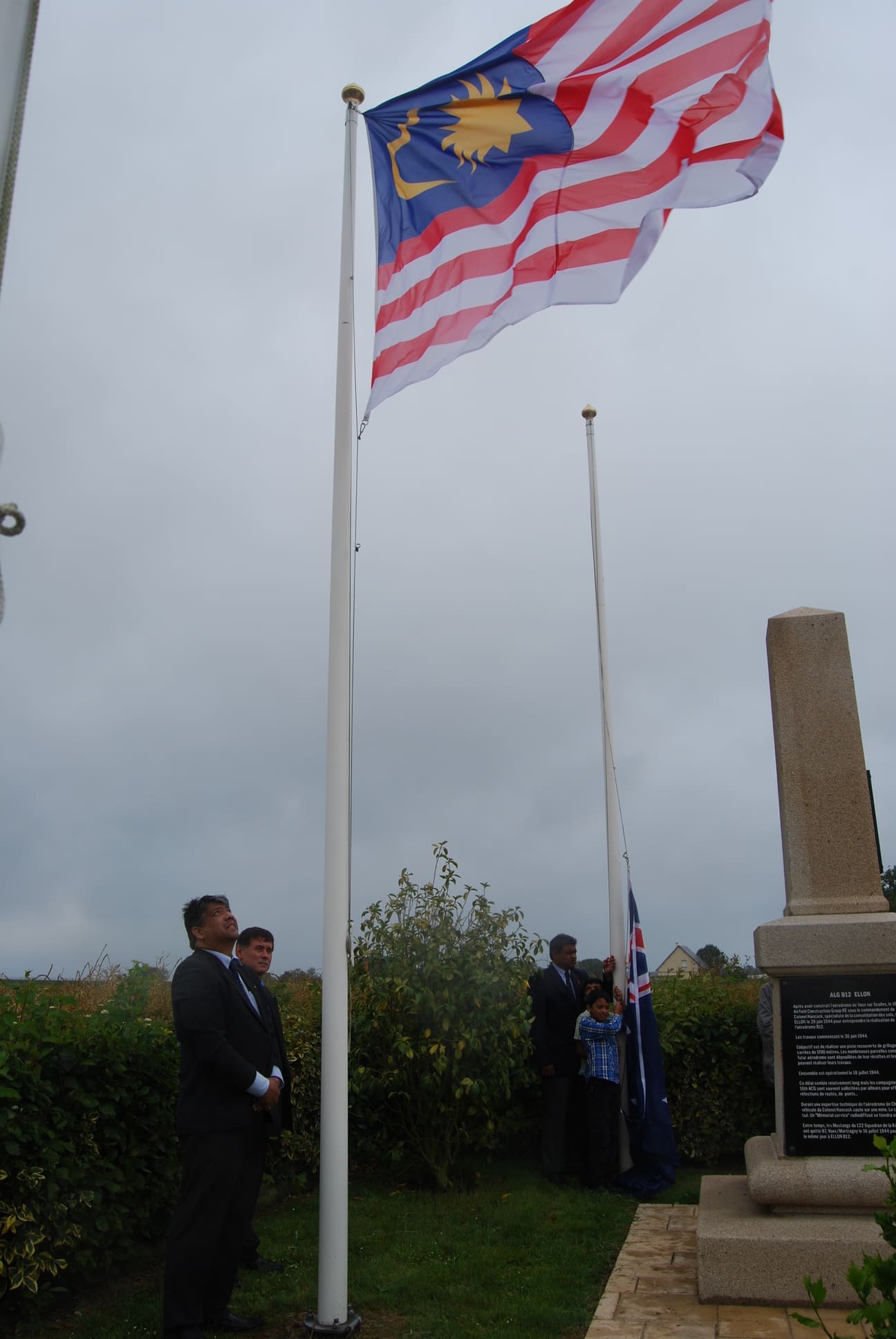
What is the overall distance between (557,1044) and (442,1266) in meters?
2.93

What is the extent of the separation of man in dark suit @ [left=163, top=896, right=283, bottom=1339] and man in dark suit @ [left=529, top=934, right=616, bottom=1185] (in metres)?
3.82

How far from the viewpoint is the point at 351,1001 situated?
8750mm

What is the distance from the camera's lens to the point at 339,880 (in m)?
5.38

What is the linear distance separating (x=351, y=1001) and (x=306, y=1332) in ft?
12.5

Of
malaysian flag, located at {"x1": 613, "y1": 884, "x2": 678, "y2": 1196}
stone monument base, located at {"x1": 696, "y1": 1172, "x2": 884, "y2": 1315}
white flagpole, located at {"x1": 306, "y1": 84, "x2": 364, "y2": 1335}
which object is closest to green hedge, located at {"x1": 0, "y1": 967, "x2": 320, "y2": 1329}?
white flagpole, located at {"x1": 306, "y1": 84, "x2": 364, "y2": 1335}

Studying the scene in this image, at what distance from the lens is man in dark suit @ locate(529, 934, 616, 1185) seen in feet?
28.3

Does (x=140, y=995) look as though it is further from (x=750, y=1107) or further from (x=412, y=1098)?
(x=750, y=1107)

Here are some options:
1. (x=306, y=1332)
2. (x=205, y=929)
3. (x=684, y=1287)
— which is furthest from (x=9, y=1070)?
(x=684, y=1287)

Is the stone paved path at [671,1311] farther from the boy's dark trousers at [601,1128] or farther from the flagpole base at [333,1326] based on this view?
the boy's dark trousers at [601,1128]

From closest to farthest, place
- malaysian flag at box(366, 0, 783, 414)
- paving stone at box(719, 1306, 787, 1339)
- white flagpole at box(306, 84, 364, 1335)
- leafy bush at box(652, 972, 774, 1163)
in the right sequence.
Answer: paving stone at box(719, 1306, 787, 1339)
white flagpole at box(306, 84, 364, 1335)
malaysian flag at box(366, 0, 783, 414)
leafy bush at box(652, 972, 774, 1163)

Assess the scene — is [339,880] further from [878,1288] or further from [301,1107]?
[301,1107]

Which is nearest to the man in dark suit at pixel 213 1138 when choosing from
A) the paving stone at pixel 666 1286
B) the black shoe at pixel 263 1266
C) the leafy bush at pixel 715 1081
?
the black shoe at pixel 263 1266

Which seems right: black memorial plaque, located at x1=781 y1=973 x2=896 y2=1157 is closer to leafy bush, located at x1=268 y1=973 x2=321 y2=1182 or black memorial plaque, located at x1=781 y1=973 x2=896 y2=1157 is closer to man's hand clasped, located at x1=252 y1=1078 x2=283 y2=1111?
man's hand clasped, located at x1=252 y1=1078 x2=283 y2=1111

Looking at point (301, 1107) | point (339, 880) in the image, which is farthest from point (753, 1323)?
point (301, 1107)
